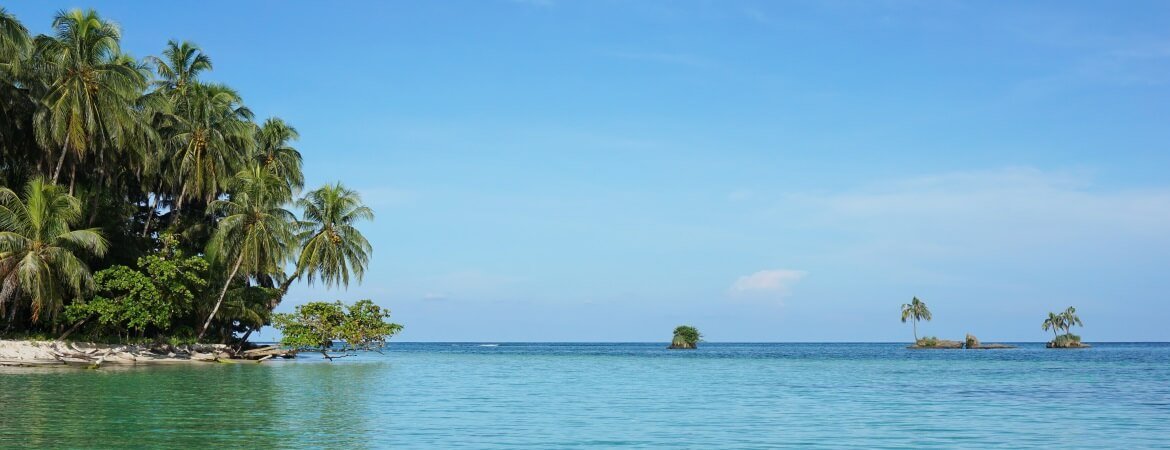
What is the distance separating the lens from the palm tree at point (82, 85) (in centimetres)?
4097

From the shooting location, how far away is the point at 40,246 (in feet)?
125

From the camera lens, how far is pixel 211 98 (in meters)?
56.5

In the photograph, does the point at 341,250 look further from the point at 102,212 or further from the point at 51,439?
the point at 51,439

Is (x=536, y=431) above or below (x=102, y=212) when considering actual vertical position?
below

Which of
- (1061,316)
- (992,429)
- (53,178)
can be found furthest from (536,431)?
(1061,316)

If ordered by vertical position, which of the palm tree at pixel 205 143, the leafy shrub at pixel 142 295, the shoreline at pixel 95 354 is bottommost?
the shoreline at pixel 95 354

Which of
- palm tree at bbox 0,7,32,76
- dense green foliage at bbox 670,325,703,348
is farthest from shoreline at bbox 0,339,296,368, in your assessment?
dense green foliage at bbox 670,325,703,348

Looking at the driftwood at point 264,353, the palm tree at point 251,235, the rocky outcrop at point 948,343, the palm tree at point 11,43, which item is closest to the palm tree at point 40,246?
the palm tree at point 11,43

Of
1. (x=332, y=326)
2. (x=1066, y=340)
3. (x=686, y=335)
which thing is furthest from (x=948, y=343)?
(x=332, y=326)

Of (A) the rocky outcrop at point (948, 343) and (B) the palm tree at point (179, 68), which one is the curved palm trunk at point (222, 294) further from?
(A) the rocky outcrop at point (948, 343)

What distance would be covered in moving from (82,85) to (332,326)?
2248 centimetres

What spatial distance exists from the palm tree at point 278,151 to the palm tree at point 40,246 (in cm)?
2416

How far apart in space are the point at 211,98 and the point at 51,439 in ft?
146

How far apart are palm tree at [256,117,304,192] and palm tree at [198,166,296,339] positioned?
11.8 m
